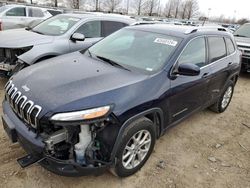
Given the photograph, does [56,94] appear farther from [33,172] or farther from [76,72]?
[33,172]

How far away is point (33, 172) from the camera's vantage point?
291cm

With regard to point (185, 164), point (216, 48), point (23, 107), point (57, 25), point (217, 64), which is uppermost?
point (216, 48)

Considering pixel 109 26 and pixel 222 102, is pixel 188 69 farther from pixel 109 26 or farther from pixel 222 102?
pixel 109 26

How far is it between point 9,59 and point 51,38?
976mm

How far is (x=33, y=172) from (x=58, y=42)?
10.6 feet

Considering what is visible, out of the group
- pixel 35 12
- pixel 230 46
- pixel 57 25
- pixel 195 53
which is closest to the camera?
pixel 195 53

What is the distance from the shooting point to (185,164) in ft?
10.9

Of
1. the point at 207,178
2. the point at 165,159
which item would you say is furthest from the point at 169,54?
the point at 207,178

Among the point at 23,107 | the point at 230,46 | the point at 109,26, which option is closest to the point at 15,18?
the point at 109,26

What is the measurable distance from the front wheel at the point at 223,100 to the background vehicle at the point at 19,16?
27.5 feet

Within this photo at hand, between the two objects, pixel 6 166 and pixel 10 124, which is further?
pixel 6 166

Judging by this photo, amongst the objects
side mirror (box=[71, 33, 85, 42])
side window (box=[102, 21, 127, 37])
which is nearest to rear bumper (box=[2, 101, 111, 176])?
side mirror (box=[71, 33, 85, 42])

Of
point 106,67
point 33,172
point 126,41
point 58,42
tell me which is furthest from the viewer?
point 58,42

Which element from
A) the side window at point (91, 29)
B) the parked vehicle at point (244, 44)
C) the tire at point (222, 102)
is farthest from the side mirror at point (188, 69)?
the parked vehicle at point (244, 44)
